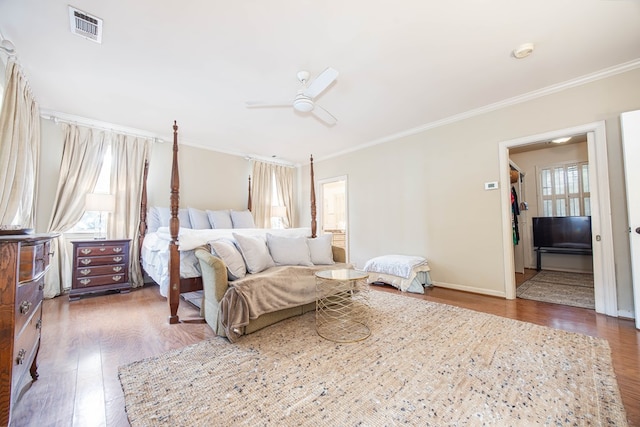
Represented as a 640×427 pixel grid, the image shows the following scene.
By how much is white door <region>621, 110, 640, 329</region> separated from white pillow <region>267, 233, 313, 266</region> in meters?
3.12

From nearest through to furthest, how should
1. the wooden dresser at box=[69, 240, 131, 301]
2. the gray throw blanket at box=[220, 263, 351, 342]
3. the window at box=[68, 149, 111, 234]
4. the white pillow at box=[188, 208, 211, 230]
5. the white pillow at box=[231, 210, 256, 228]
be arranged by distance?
the gray throw blanket at box=[220, 263, 351, 342] → the wooden dresser at box=[69, 240, 131, 301] → the window at box=[68, 149, 111, 234] → the white pillow at box=[188, 208, 211, 230] → the white pillow at box=[231, 210, 256, 228]

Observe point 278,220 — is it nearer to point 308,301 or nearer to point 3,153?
point 308,301

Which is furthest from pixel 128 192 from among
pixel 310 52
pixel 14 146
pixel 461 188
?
pixel 461 188

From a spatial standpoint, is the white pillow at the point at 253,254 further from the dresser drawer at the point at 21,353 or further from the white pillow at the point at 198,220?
the white pillow at the point at 198,220

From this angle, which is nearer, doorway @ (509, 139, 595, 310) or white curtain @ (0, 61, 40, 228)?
white curtain @ (0, 61, 40, 228)

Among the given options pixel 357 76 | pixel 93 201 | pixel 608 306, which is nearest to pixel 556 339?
pixel 608 306

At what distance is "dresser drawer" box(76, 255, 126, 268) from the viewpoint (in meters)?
3.35

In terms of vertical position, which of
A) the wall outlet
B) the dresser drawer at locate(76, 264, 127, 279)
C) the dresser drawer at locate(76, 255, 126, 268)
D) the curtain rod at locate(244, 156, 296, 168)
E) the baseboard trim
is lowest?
the baseboard trim

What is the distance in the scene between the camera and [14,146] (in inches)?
92.4

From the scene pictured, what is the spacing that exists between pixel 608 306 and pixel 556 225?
2.83 metres

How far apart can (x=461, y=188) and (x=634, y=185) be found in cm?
161

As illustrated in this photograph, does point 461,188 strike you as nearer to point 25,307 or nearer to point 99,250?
point 25,307

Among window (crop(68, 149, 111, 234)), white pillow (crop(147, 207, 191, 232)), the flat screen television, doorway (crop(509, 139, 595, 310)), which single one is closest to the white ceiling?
window (crop(68, 149, 111, 234))

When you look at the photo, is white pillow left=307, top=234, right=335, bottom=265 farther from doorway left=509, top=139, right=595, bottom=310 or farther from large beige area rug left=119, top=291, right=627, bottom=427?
doorway left=509, top=139, right=595, bottom=310
